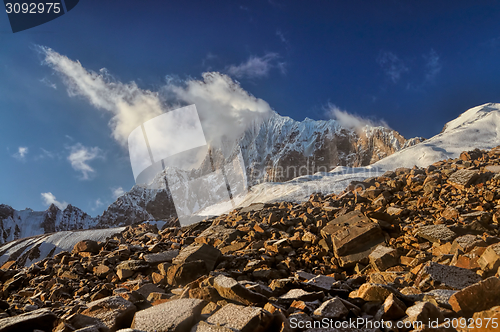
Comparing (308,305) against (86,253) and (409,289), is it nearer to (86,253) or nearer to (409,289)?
(409,289)

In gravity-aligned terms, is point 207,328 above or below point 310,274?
above

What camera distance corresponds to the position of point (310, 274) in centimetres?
562

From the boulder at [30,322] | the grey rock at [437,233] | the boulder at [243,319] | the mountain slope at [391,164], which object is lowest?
the grey rock at [437,233]

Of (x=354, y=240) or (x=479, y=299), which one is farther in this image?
(x=354, y=240)

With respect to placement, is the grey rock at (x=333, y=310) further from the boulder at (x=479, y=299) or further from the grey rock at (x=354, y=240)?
the grey rock at (x=354, y=240)

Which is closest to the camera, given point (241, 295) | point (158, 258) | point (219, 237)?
point (241, 295)

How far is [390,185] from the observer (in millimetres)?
10672

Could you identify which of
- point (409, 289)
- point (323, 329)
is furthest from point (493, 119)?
point (323, 329)

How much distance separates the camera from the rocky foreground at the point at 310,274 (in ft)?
10.3

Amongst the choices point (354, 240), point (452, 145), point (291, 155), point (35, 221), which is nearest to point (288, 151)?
point (291, 155)

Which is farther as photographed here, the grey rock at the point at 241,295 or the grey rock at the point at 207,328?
the grey rock at the point at 241,295

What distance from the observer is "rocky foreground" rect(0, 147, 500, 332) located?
10.3 feet

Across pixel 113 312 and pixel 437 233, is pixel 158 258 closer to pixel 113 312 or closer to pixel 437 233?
pixel 113 312

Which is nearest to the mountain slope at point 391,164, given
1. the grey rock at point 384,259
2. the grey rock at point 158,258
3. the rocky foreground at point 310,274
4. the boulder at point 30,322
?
the rocky foreground at point 310,274
